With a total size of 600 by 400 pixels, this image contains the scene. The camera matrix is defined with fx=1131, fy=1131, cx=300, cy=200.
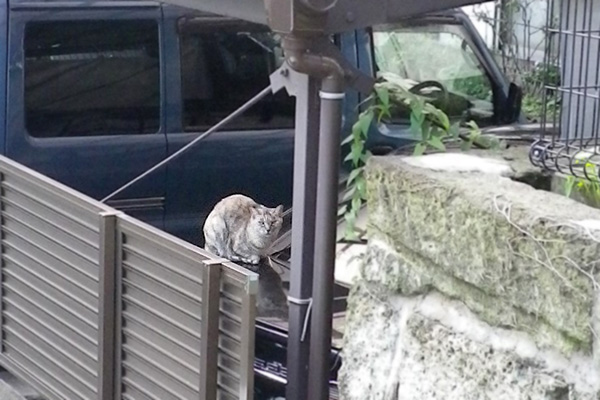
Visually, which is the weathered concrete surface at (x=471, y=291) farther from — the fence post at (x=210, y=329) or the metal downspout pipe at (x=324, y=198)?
the fence post at (x=210, y=329)

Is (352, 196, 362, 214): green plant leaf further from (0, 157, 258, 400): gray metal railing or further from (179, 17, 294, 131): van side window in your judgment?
(179, 17, 294, 131): van side window

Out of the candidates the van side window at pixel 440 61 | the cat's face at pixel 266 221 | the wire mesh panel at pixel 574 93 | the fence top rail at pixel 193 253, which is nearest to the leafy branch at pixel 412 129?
the wire mesh panel at pixel 574 93

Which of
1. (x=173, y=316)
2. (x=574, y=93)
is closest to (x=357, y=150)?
(x=574, y=93)

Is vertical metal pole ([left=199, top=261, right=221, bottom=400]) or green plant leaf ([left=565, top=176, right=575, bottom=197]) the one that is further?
vertical metal pole ([left=199, top=261, right=221, bottom=400])

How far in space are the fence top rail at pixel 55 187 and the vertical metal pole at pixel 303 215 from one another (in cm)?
105

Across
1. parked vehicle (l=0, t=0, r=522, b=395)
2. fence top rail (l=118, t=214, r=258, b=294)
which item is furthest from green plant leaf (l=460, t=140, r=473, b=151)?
parked vehicle (l=0, t=0, r=522, b=395)

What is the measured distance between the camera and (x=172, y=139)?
238 inches

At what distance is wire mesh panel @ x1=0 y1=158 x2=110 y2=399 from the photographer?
4.37 metres

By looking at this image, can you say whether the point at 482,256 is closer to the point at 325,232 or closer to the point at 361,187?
the point at 325,232

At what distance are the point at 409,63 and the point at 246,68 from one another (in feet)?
3.29

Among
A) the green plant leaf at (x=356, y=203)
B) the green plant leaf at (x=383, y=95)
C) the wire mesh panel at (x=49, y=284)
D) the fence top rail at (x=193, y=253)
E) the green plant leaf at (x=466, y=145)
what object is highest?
the green plant leaf at (x=383, y=95)

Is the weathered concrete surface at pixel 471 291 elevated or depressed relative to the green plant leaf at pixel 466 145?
depressed

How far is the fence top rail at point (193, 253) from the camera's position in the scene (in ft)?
11.3

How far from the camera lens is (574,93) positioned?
3.02 m
